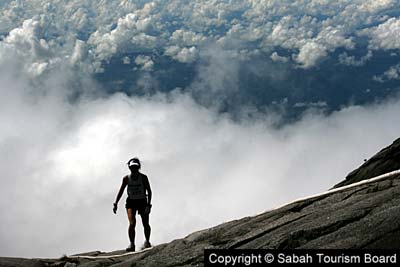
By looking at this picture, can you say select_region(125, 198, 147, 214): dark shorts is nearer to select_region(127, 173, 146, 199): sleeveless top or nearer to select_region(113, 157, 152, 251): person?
select_region(113, 157, 152, 251): person

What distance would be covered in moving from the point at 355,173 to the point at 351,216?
317 inches

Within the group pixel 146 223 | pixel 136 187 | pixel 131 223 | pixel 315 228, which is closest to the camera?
pixel 315 228

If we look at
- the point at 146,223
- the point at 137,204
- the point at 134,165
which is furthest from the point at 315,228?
the point at 146,223

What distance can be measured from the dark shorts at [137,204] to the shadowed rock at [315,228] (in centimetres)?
218

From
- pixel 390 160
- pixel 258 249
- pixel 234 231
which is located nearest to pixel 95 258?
pixel 234 231

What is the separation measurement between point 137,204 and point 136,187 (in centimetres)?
75

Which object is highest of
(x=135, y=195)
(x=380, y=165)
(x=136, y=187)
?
(x=136, y=187)

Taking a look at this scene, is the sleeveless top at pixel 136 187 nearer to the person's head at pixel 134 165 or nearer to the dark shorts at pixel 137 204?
the dark shorts at pixel 137 204

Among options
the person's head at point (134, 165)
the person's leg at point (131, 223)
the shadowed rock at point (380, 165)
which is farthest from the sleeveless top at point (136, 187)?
the shadowed rock at point (380, 165)

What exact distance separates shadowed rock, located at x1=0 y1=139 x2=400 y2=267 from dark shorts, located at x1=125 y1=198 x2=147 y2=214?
85.8 inches

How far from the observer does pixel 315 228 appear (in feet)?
42.7

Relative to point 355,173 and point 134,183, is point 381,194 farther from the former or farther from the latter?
point 134,183

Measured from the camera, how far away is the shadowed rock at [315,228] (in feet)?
38.1

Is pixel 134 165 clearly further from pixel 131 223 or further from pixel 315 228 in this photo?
pixel 315 228
